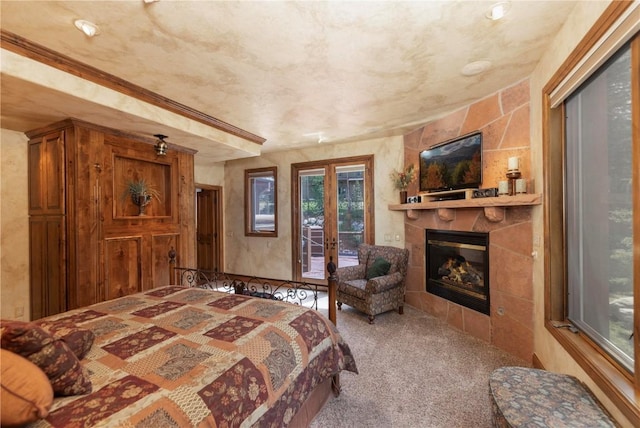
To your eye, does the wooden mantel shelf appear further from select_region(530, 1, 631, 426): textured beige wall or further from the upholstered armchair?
the upholstered armchair

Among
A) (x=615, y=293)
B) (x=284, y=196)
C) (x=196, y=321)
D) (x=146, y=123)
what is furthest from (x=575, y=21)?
(x=284, y=196)

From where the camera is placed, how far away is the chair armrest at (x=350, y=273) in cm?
396

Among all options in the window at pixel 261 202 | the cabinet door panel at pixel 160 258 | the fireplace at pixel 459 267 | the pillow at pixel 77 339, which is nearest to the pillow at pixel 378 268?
the fireplace at pixel 459 267

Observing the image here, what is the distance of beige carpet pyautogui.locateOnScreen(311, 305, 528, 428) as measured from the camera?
73.5 inches

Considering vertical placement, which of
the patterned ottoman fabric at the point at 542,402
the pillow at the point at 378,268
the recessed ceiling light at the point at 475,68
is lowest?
the patterned ottoman fabric at the point at 542,402

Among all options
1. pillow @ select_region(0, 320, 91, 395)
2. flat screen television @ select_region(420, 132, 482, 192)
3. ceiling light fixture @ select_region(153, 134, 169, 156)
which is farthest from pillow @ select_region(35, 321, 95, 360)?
flat screen television @ select_region(420, 132, 482, 192)

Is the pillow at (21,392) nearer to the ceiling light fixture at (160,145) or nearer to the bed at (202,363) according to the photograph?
the bed at (202,363)

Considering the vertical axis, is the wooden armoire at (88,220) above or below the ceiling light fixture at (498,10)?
below

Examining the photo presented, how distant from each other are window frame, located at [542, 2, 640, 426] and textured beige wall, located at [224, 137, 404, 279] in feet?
7.46

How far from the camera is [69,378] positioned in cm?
106

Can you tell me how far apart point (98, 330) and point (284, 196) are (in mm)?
3914

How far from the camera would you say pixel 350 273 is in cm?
402

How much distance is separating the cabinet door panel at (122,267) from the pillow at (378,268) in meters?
3.15

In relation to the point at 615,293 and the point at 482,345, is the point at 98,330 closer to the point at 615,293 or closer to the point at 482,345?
the point at 615,293
